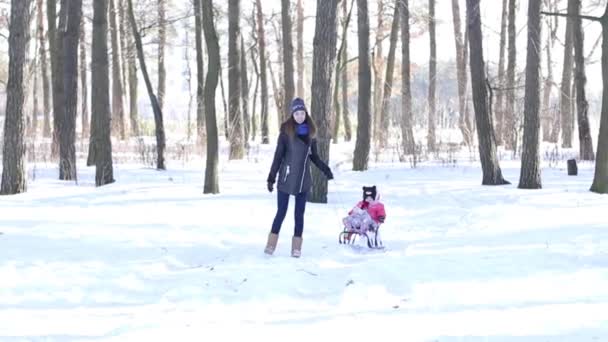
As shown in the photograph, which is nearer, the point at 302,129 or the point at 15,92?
the point at 302,129

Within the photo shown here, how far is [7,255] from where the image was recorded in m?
6.79

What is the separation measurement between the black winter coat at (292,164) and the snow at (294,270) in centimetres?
84

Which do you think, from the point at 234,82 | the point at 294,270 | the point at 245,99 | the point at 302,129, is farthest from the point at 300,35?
the point at 294,270

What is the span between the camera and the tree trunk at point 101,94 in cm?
1339

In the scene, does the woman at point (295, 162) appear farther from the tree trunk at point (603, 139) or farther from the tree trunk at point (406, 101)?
the tree trunk at point (406, 101)

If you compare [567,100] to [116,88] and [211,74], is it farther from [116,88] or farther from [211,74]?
[116,88]

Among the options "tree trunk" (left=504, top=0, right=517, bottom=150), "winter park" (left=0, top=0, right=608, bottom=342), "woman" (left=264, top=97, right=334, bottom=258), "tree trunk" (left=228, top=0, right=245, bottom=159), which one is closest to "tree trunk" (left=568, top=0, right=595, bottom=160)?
"winter park" (left=0, top=0, right=608, bottom=342)

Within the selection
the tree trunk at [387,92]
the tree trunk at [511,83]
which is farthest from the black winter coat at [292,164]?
the tree trunk at [511,83]

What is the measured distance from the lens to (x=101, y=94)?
1374cm

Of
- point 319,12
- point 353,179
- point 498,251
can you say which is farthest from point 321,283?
point 353,179

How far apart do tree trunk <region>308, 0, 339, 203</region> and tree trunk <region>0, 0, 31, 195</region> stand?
17.1 ft

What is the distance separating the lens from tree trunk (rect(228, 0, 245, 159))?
18828 millimetres

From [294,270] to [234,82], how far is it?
14139 mm

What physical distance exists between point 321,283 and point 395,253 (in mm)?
1760
